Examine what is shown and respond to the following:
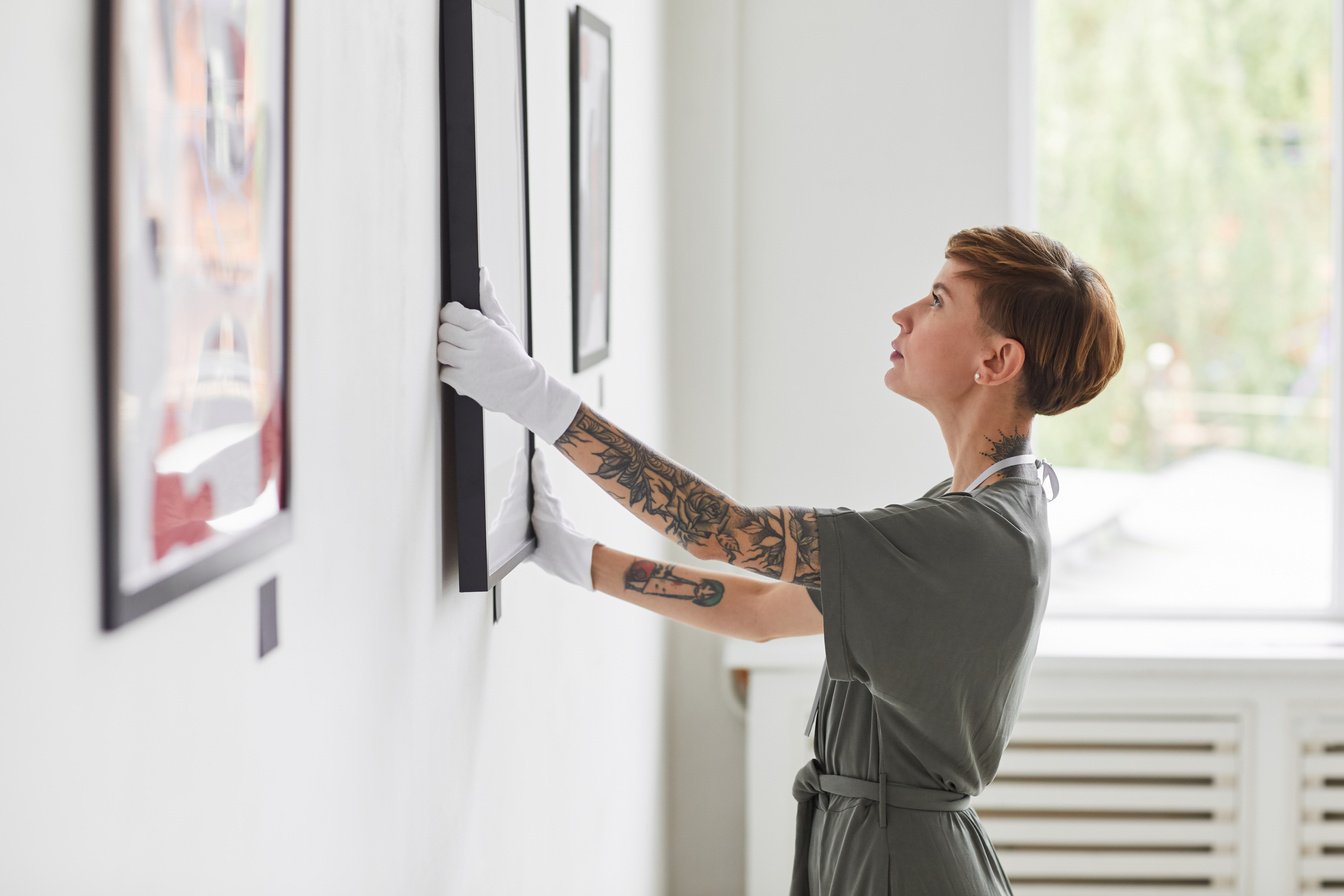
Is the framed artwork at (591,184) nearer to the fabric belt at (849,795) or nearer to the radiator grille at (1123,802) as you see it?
the fabric belt at (849,795)

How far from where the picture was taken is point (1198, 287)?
311 cm

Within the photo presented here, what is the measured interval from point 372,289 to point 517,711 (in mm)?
633

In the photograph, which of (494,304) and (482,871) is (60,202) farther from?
(482,871)

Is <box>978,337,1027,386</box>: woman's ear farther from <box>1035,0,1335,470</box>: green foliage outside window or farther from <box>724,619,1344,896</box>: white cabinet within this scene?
<box>1035,0,1335,470</box>: green foliage outside window

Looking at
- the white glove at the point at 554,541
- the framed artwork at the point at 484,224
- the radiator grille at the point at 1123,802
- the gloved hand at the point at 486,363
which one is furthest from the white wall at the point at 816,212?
the gloved hand at the point at 486,363

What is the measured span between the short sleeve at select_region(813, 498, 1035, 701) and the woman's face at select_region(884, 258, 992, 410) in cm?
18

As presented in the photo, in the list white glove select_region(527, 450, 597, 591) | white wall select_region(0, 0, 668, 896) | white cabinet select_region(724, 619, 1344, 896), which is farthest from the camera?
white cabinet select_region(724, 619, 1344, 896)

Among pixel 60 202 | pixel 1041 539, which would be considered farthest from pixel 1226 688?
pixel 60 202

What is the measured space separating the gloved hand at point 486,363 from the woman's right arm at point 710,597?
37cm

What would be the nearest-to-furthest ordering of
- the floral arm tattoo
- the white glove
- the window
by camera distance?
the floral arm tattoo
the white glove
the window

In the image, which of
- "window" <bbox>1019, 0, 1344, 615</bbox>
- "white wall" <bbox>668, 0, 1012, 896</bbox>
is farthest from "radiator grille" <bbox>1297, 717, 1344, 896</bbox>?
"white wall" <bbox>668, 0, 1012, 896</bbox>

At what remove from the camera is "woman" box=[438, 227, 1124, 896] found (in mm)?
1195

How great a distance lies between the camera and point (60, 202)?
442 millimetres

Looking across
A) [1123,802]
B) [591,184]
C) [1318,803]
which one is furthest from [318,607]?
[1318,803]
